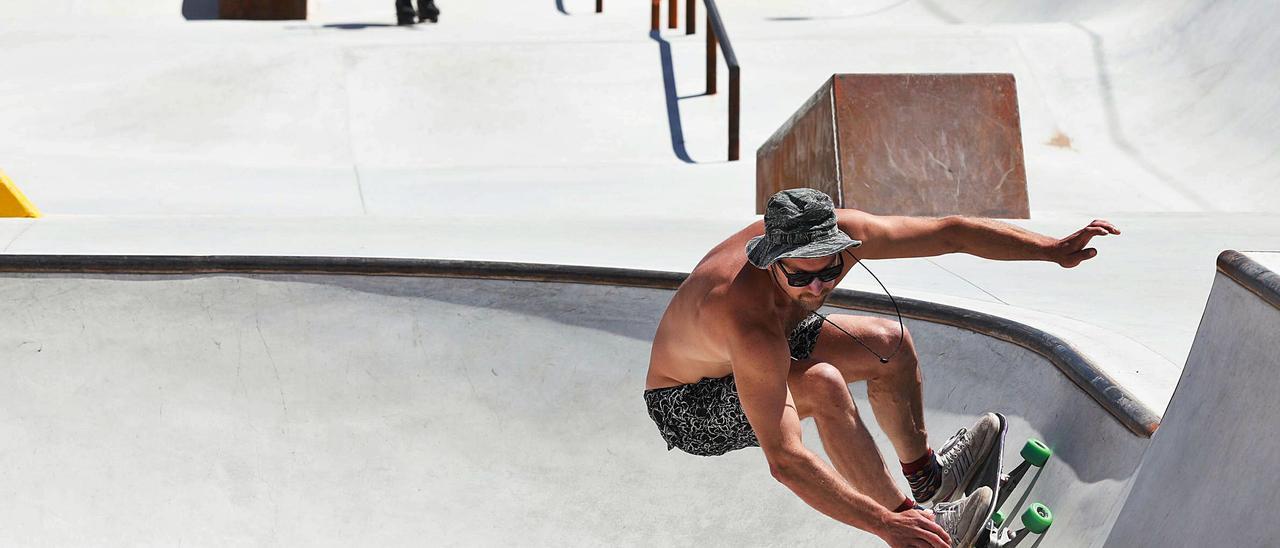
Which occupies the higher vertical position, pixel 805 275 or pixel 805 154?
pixel 805 275

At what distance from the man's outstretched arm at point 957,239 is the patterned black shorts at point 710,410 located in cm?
27

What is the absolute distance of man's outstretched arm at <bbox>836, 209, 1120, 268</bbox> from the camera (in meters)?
3.06

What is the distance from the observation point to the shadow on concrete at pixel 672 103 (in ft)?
34.3

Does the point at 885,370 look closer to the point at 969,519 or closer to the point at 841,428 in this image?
the point at 841,428

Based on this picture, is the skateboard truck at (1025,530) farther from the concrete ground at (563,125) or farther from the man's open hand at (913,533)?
the concrete ground at (563,125)

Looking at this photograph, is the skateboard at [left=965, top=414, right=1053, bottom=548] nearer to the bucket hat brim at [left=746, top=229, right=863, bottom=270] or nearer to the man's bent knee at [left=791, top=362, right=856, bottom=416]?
the man's bent knee at [left=791, top=362, right=856, bottom=416]

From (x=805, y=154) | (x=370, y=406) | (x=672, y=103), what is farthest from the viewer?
(x=672, y=103)

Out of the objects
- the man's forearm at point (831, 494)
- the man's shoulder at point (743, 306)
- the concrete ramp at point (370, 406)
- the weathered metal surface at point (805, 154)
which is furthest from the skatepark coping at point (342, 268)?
the weathered metal surface at point (805, 154)

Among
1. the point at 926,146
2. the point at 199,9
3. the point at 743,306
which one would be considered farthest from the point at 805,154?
the point at 199,9

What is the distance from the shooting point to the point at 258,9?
15.2 meters

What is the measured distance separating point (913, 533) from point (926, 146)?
16.4 feet

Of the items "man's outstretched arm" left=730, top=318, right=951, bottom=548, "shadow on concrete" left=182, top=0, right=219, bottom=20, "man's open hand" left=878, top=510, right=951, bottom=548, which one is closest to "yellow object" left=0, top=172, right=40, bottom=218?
"man's outstretched arm" left=730, top=318, right=951, bottom=548

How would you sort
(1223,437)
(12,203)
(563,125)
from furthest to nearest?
1. (563,125)
2. (12,203)
3. (1223,437)

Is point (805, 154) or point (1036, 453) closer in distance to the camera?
point (1036, 453)
